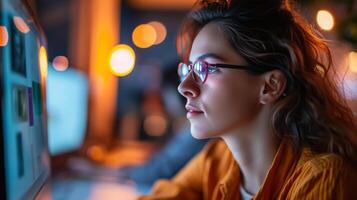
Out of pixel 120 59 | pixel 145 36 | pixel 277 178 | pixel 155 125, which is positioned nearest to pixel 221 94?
pixel 277 178

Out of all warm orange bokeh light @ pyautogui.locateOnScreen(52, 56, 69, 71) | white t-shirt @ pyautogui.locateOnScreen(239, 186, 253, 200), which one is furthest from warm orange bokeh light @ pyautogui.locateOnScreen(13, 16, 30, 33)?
warm orange bokeh light @ pyautogui.locateOnScreen(52, 56, 69, 71)

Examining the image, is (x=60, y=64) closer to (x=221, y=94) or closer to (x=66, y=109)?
(x=66, y=109)

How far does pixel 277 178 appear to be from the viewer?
85cm

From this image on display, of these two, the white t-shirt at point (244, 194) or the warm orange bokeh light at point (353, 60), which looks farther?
the warm orange bokeh light at point (353, 60)

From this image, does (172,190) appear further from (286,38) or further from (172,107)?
(172,107)

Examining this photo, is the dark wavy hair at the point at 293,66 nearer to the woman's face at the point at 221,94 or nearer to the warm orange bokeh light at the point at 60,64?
the woman's face at the point at 221,94

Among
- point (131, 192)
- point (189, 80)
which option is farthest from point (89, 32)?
point (189, 80)

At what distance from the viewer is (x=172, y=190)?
1.07m

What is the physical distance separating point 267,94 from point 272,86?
0.06 feet

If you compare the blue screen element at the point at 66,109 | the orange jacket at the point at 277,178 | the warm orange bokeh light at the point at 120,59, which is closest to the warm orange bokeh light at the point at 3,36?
the orange jacket at the point at 277,178

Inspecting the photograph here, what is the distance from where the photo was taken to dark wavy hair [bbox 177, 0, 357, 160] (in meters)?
0.84

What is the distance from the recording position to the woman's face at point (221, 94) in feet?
2.79

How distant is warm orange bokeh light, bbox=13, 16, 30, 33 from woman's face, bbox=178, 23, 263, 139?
1.11 ft

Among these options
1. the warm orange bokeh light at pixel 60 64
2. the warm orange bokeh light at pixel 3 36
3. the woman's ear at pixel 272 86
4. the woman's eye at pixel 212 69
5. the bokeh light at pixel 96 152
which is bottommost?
the bokeh light at pixel 96 152
